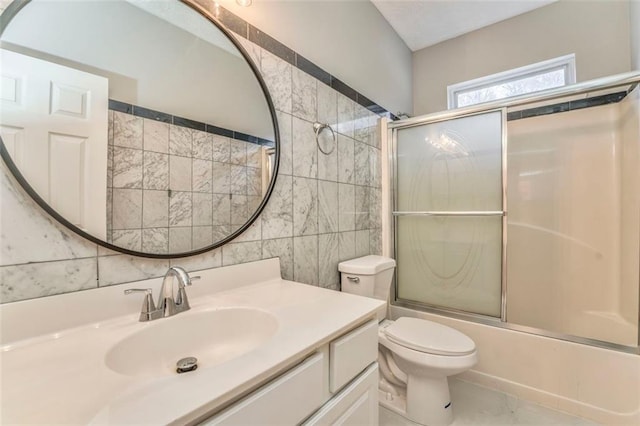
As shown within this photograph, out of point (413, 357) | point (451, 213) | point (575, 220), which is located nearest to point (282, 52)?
point (451, 213)

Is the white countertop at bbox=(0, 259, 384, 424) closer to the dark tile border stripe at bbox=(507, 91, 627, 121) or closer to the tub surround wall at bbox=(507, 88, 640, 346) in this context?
the tub surround wall at bbox=(507, 88, 640, 346)

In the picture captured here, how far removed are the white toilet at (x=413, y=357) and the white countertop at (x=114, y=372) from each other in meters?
0.63

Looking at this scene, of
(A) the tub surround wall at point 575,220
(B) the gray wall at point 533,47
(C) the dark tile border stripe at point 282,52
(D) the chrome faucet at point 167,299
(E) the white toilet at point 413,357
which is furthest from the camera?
(B) the gray wall at point 533,47

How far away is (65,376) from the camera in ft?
1.80

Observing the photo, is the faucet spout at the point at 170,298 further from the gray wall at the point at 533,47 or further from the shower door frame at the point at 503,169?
the gray wall at the point at 533,47

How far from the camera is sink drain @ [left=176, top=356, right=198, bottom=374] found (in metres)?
0.78

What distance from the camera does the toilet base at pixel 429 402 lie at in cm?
146

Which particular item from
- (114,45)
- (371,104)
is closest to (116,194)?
(114,45)

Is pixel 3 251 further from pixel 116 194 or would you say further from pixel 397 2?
pixel 397 2

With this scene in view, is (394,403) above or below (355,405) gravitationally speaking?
below

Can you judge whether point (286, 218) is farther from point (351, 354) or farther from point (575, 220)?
point (575, 220)

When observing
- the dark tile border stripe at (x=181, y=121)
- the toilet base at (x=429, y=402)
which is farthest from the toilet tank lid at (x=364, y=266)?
the dark tile border stripe at (x=181, y=121)

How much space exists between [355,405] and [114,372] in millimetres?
697

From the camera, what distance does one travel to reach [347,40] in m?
1.89
